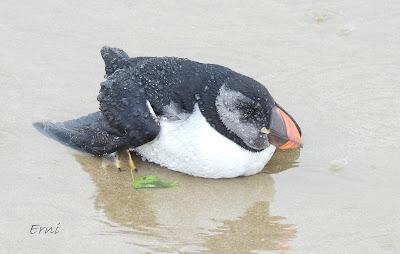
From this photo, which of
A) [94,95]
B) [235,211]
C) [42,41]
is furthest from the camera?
[42,41]

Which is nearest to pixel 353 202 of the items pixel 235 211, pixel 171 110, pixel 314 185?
pixel 314 185

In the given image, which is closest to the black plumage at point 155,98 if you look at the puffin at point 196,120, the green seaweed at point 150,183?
the puffin at point 196,120

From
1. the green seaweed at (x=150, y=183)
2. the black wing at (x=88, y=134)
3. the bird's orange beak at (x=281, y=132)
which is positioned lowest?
the green seaweed at (x=150, y=183)

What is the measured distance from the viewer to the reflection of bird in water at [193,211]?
5531 millimetres

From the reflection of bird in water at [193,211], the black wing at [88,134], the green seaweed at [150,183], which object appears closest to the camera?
the reflection of bird in water at [193,211]

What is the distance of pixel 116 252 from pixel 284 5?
410 cm

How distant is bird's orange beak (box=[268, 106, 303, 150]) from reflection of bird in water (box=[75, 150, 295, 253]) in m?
0.27

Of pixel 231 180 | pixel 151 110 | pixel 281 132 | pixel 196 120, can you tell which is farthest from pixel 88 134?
pixel 281 132

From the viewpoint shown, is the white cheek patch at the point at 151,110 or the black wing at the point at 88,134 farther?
the black wing at the point at 88,134

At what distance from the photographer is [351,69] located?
7.79m

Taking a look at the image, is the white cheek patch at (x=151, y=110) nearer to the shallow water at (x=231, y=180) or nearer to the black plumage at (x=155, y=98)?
the black plumage at (x=155, y=98)

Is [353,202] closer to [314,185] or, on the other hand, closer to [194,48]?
[314,185]

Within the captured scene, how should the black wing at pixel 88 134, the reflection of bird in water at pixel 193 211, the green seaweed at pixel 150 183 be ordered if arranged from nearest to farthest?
the reflection of bird in water at pixel 193 211, the green seaweed at pixel 150 183, the black wing at pixel 88 134

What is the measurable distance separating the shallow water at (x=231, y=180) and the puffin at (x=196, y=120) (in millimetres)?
155
